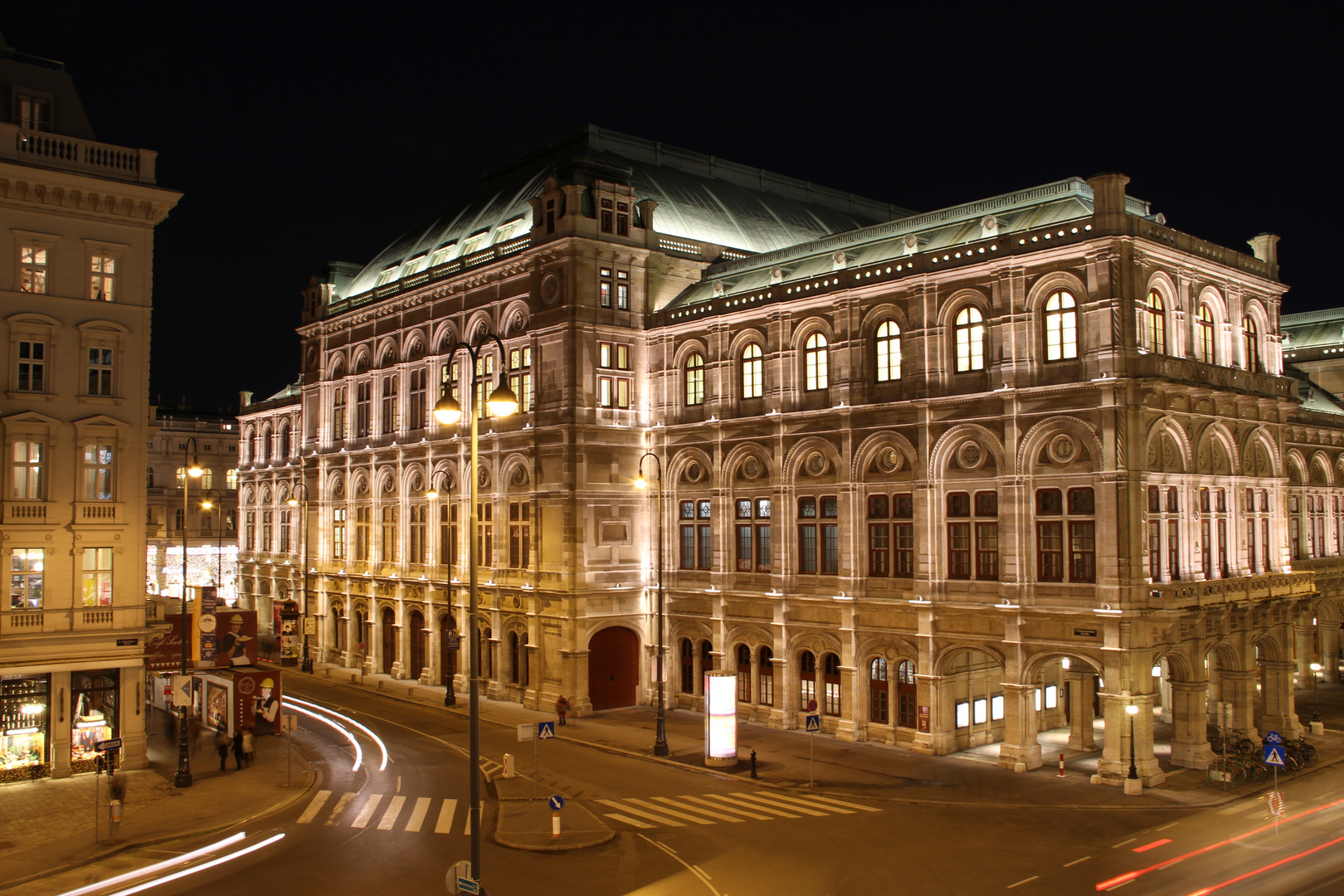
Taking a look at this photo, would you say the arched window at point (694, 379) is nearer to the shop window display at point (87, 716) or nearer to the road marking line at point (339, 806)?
the road marking line at point (339, 806)

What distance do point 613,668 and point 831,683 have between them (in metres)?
11.0

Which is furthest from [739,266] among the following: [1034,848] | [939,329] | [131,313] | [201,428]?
[201,428]

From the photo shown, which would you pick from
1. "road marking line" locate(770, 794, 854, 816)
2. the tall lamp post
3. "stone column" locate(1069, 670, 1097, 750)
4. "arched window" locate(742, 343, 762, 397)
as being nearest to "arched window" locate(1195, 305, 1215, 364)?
"stone column" locate(1069, 670, 1097, 750)

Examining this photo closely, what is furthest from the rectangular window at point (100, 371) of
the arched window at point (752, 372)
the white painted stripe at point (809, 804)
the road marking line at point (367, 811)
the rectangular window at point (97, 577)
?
the white painted stripe at point (809, 804)

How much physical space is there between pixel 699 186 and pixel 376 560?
27.1 m

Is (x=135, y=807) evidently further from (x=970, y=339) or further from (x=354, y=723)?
(x=970, y=339)

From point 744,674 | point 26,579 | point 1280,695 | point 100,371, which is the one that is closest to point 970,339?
point 744,674

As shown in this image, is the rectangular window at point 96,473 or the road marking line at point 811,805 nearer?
the road marking line at point 811,805

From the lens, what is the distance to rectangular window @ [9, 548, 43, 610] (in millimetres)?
34094

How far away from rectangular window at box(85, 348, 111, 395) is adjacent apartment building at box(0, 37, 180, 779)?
6 centimetres

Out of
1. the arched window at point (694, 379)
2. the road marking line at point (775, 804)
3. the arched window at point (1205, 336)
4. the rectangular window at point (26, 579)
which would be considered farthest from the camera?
the arched window at point (694, 379)

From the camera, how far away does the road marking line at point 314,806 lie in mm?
30047

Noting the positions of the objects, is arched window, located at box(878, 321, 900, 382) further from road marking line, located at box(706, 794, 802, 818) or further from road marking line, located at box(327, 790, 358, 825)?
road marking line, located at box(327, 790, 358, 825)

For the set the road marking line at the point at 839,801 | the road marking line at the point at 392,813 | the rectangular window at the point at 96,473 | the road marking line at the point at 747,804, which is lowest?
the road marking line at the point at 839,801
